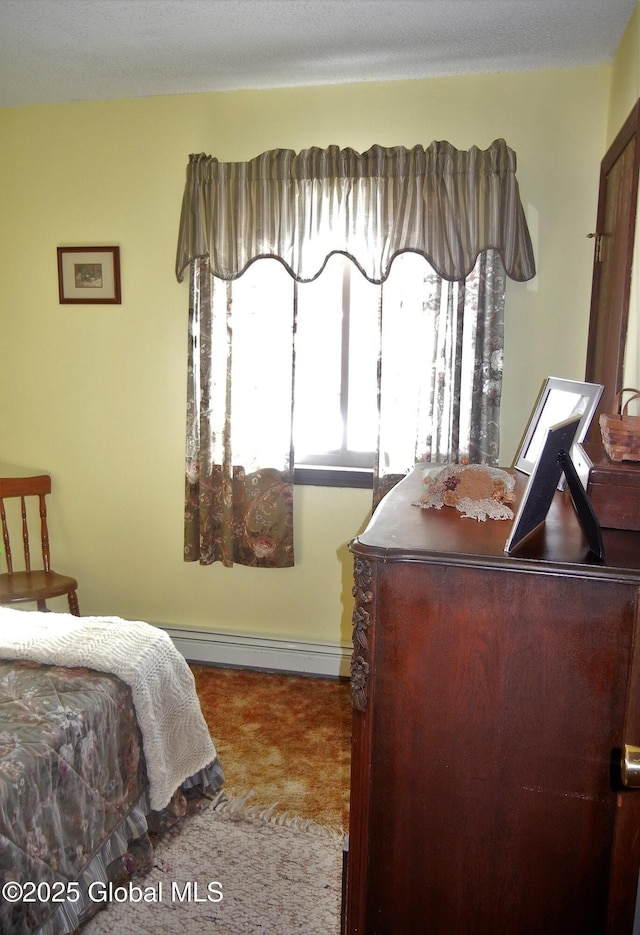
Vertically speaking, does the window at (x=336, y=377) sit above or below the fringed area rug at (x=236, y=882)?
above

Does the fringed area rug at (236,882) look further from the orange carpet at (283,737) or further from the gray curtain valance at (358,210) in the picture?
the gray curtain valance at (358,210)

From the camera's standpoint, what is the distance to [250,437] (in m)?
3.38

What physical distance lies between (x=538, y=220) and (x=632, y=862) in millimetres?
2613

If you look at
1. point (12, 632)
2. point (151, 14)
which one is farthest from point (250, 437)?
point (151, 14)

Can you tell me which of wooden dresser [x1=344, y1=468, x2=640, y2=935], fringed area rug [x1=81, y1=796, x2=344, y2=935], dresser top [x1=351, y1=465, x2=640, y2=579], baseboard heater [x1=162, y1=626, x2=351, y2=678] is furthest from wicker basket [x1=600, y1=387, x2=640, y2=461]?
baseboard heater [x1=162, y1=626, x2=351, y2=678]

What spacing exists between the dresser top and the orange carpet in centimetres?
137

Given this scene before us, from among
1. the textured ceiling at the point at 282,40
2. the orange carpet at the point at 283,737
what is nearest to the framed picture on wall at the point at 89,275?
the textured ceiling at the point at 282,40

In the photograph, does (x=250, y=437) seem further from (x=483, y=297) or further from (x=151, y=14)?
(x=151, y=14)

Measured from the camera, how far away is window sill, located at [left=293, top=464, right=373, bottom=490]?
3379 mm

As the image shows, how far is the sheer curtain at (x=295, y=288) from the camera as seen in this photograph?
3.04m

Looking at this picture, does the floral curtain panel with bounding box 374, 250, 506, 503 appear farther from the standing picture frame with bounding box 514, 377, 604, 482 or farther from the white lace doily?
the white lace doily

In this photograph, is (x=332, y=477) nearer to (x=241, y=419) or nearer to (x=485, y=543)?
(x=241, y=419)

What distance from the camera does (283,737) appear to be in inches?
114

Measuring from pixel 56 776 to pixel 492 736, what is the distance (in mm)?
1109
